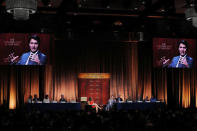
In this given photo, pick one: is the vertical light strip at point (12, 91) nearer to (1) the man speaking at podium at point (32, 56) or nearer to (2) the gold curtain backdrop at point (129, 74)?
(1) the man speaking at podium at point (32, 56)

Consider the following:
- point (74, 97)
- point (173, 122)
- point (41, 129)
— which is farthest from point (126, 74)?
point (41, 129)

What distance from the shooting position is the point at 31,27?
16.3 metres

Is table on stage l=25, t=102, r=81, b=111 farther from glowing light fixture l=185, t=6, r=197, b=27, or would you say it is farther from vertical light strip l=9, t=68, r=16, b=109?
glowing light fixture l=185, t=6, r=197, b=27

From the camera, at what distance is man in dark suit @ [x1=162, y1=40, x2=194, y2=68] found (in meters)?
16.4

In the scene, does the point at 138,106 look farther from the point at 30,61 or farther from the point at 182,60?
the point at 30,61

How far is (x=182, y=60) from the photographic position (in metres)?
16.5

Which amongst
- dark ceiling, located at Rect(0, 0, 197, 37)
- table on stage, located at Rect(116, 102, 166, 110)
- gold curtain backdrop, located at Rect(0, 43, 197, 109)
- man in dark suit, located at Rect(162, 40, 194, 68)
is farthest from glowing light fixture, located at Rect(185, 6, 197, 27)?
gold curtain backdrop, located at Rect(0, 43, 197, 109)

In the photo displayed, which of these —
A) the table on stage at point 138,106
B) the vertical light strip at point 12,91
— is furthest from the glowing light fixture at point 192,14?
the vertical light strip at point 12,91

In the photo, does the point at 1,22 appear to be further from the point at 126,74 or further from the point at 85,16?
the point at 126,74

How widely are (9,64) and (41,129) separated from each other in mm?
8640

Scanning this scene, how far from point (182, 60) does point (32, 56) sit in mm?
7389

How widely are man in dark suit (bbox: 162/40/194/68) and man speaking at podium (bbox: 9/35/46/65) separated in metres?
6.01

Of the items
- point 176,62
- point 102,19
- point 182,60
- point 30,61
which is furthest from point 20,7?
point 182,60

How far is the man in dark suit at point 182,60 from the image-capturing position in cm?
1638
